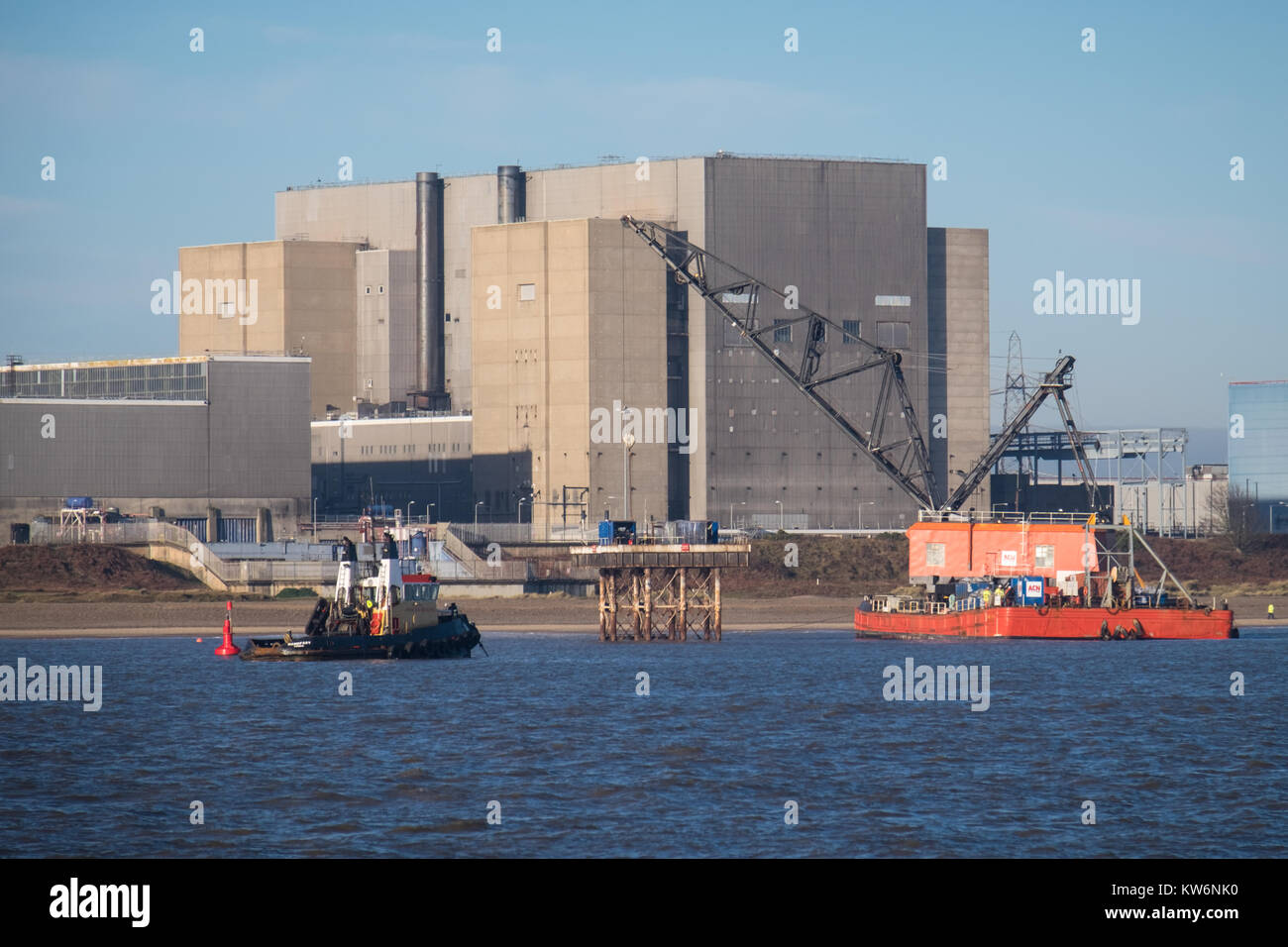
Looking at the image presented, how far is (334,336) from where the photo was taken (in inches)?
7584

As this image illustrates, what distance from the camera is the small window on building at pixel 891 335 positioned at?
169375mm

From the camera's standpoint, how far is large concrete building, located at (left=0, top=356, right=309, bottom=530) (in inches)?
5664

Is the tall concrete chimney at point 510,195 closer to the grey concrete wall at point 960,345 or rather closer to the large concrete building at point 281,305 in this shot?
the large concrete building at point 281,305

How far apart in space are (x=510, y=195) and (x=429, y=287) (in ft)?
46.6

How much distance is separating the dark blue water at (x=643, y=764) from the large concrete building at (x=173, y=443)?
71745mm

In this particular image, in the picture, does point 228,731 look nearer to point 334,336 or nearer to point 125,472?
point 125,472

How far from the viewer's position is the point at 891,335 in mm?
169625

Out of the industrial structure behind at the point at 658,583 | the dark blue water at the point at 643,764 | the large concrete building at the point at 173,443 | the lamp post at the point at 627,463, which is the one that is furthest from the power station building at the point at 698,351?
the dark blue water at the point at 643,764

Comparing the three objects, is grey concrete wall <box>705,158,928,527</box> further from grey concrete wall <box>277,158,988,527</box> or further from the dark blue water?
the dark blue water

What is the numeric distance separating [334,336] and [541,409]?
37.9 metres

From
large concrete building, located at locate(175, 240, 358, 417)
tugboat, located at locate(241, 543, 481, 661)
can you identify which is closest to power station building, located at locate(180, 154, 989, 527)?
large concrete building, located at locate(175, 240, 358, 417)

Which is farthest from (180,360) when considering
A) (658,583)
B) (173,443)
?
(658,583)

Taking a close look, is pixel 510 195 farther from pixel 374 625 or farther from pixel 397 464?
pixel 374 625
